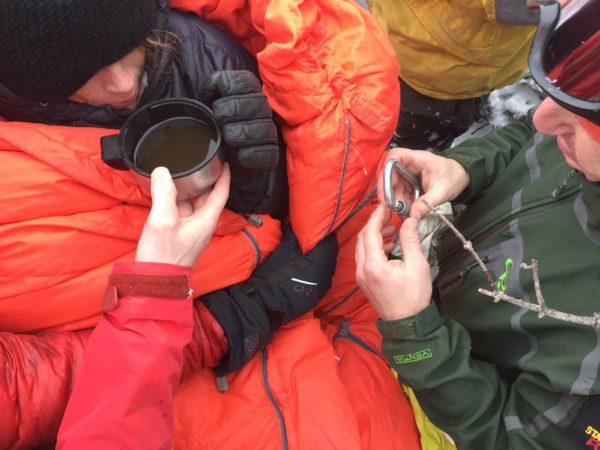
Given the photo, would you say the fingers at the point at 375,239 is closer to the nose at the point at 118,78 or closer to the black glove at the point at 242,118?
the black glove at the point at 242,118

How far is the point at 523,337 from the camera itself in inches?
36.0

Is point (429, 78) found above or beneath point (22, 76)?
beneath

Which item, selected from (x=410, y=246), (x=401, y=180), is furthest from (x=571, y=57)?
(x=401, y=180)

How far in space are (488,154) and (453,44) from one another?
1.40 ft

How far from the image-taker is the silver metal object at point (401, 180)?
1029 millimetres

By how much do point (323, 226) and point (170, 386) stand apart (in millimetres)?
512

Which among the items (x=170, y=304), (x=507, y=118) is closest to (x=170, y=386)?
(x=170, y=304)

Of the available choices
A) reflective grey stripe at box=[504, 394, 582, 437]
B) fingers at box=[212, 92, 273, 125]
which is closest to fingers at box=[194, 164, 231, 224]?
fingers at box=[212, 92, 273, 125]

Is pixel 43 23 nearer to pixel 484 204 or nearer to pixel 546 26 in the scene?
pixel 546 26

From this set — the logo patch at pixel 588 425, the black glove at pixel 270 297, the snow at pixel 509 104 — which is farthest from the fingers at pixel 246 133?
the snow at pixel 509 104

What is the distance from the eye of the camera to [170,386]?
34.6 inches

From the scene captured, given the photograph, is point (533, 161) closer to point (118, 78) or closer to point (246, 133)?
point (246, 133)

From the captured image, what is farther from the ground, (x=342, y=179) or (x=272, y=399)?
(x=342, y=179)

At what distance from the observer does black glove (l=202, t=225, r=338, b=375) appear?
1.12m
